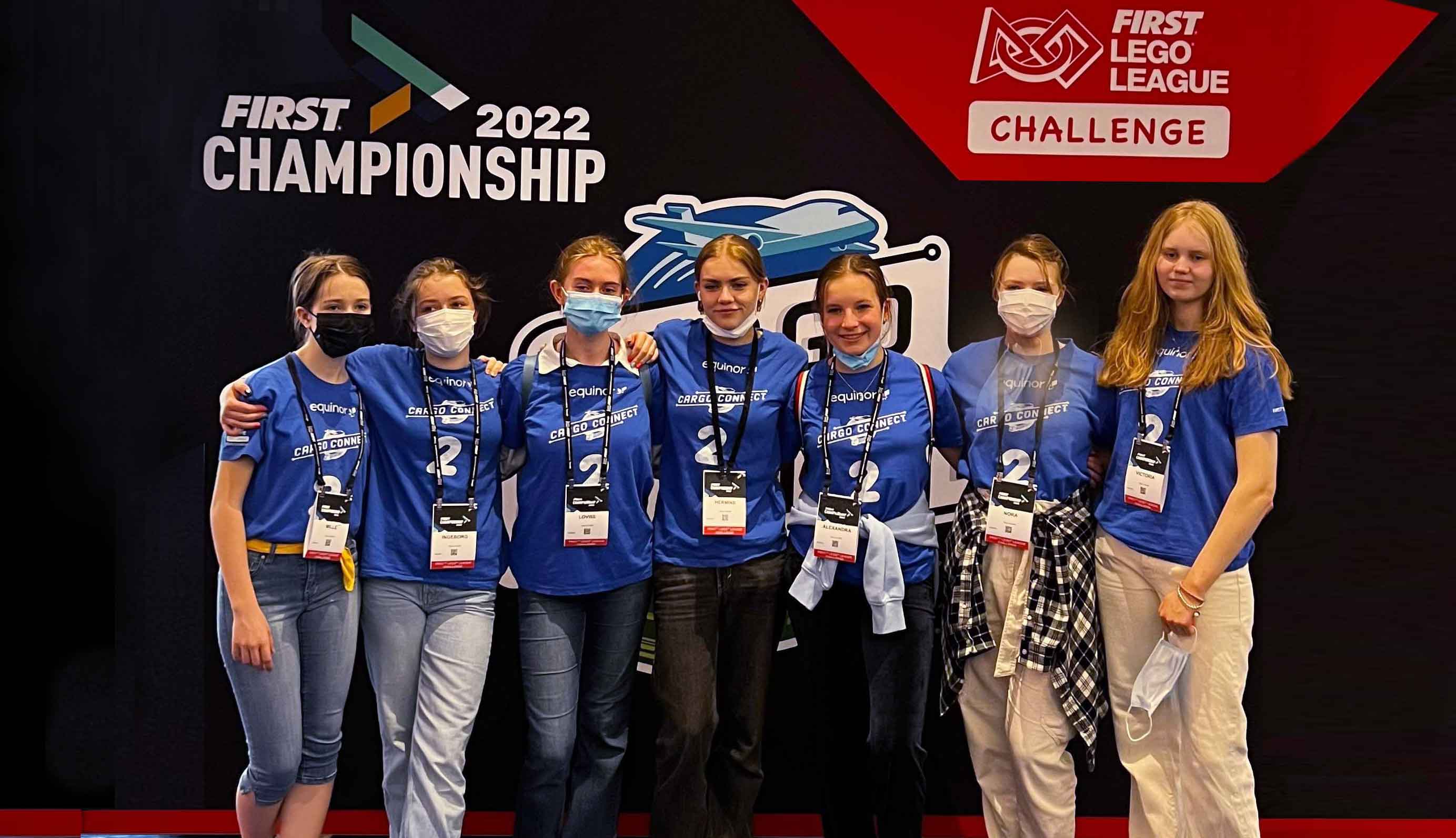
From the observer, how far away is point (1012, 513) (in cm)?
283

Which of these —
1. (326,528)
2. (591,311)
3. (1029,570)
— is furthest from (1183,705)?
(326,528)

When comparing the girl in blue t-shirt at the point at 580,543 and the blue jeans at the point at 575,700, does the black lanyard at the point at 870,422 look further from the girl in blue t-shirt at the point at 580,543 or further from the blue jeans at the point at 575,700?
the blue jeans at the point at 575,700

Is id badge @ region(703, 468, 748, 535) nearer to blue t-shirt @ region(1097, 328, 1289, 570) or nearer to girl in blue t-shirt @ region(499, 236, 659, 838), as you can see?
girl in blue t-shirt @ region(499, 236, 659, 838)

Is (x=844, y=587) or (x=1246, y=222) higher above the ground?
(x=1246, y=222)

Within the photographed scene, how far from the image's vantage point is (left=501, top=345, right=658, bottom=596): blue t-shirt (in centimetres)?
283

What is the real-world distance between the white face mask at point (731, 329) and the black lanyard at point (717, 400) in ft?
0.15

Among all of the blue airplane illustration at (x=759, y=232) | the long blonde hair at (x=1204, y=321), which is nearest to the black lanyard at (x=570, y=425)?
the blue airplane illustration at (x=759, y=232)

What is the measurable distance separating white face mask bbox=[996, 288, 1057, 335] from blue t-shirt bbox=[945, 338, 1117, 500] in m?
0.10

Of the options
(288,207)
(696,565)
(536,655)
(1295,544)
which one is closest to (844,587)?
(696,565)

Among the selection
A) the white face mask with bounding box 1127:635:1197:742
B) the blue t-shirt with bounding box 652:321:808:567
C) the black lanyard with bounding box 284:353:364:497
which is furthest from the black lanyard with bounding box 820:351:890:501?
the black lanyard with bounding box 284:353:364:497

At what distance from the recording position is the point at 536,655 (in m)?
2.85

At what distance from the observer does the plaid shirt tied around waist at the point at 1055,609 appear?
111 inches

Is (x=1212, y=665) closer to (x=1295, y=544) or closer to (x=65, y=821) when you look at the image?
(x=1295, y=544)

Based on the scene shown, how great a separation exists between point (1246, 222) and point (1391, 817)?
6.59 feet
